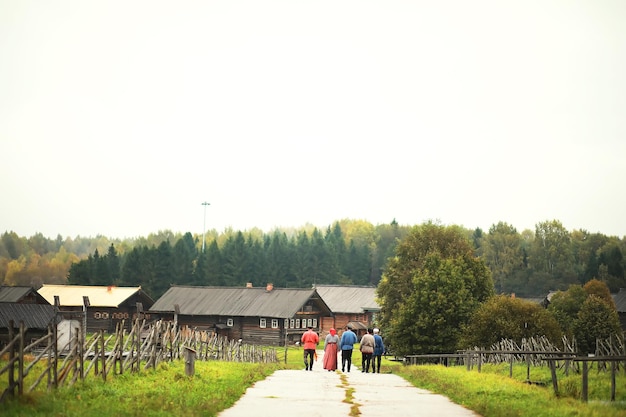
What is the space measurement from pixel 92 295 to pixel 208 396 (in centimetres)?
8958

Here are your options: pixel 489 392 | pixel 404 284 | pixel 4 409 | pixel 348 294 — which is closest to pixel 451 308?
pixel 404 284

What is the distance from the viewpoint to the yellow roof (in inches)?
4053

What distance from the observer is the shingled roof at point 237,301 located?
93250 mm

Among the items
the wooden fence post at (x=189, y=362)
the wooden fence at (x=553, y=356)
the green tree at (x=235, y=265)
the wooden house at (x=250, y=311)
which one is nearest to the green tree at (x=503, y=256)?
the green tree at (x=235, y=265)

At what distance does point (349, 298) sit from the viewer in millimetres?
115750

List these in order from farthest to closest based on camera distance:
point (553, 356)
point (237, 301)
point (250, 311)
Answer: point (237, 301) → point (250, 311) → point (553, 356)

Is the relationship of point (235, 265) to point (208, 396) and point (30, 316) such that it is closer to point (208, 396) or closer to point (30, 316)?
point (30, 316)

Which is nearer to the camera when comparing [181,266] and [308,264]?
[181,266]

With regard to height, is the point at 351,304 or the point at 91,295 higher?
the point at 91,295

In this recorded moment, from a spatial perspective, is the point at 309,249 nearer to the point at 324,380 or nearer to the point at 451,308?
the point at 451,308

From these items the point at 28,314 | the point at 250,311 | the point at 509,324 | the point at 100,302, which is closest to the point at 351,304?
the point at 250,311

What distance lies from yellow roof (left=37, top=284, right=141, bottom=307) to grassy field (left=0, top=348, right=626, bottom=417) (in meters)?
79.2

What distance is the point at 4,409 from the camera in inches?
597

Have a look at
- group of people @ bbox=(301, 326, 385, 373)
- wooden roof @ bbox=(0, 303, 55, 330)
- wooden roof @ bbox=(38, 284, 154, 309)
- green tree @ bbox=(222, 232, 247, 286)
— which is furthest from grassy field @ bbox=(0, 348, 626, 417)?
green tree @ bbox=(222, 232, 247, 286)
